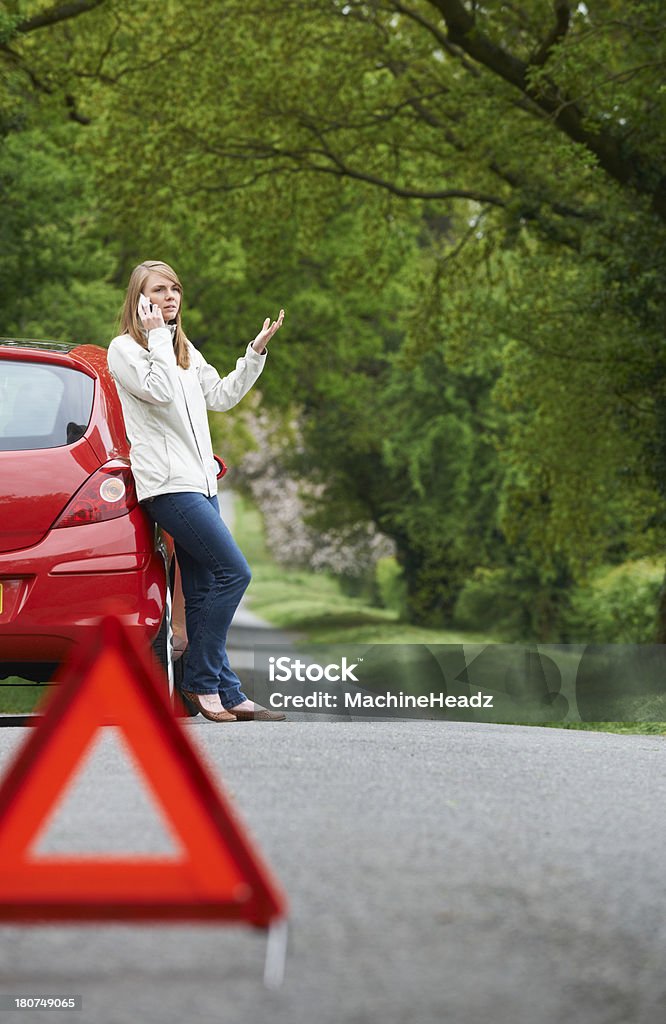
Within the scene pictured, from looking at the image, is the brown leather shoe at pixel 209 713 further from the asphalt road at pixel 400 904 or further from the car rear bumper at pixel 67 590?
the asphalt road at pixel 400 904

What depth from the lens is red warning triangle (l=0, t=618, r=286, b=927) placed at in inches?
140

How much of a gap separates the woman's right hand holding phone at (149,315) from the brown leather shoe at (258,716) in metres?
2.09

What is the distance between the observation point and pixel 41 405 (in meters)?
7.62

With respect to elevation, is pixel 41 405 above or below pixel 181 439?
above

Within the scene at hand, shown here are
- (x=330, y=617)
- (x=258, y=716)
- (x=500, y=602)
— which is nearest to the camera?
(x=258, y=716)

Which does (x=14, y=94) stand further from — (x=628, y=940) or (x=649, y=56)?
(x=628, y=940)

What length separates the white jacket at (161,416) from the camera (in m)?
7.45

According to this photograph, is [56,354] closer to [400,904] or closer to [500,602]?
[400,904]

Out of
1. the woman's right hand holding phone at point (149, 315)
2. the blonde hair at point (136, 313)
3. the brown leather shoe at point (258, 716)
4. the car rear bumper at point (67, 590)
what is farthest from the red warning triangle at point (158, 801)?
the brown leather shoe at point (258, 716)

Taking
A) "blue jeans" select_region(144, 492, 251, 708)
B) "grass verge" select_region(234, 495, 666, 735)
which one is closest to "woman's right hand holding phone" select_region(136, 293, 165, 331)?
"blue jeans" select_region(144, 492, 251, 708)

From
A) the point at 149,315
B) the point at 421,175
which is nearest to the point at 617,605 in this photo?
the point at 421,175

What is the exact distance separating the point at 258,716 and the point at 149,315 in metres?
2.21

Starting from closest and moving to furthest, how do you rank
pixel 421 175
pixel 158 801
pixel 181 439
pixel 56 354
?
pixel 158 801
pixel 181 439
pixel 56 354
pixel 421 175

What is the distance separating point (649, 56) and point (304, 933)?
14799mm
